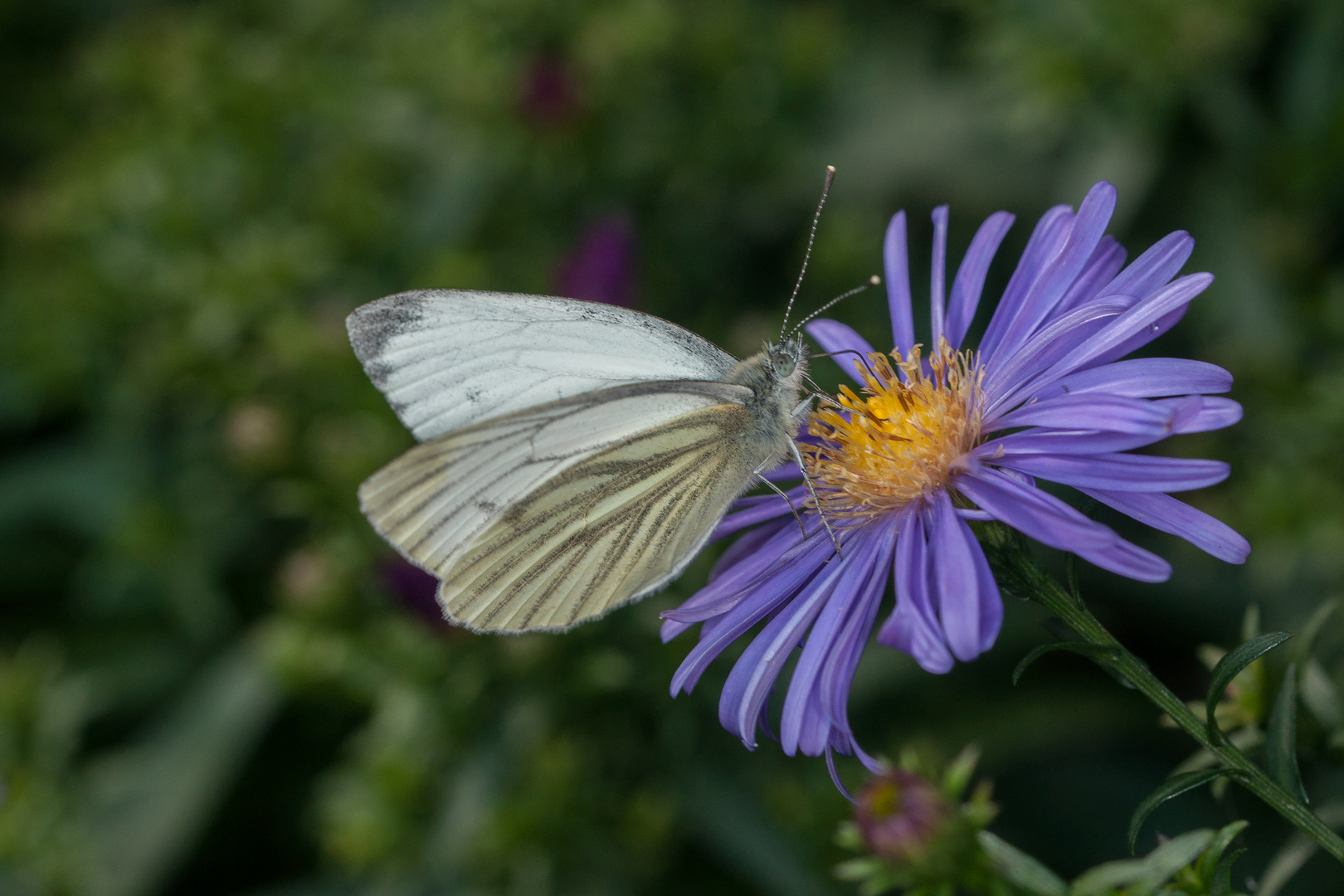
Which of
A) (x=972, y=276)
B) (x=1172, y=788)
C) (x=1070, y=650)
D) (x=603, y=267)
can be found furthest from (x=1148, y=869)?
(x=603, y=267)

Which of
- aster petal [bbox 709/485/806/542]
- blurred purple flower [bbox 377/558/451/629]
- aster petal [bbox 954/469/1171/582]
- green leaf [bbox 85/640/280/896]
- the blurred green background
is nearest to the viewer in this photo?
aster petal [bbox 954/469/1171/582]

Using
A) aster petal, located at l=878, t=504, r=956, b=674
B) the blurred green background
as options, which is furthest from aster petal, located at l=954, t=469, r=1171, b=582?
the blurred green background

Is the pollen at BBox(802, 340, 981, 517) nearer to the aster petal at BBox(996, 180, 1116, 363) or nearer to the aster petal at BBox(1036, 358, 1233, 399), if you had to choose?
the aster petal at BBox(996, 180, 1116, 363)

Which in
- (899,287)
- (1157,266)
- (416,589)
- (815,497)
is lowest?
(416,589)

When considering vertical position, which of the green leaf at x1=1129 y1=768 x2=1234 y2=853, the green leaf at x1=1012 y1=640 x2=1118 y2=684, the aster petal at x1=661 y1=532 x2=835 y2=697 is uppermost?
the green leaf at x1=1012 y1=640 x2=1118 y2=684

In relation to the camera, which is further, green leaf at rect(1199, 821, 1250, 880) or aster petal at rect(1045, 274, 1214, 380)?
aster petal at rect(1045, 274, 1214, 380)

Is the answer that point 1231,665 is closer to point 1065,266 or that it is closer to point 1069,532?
point 1069,532
